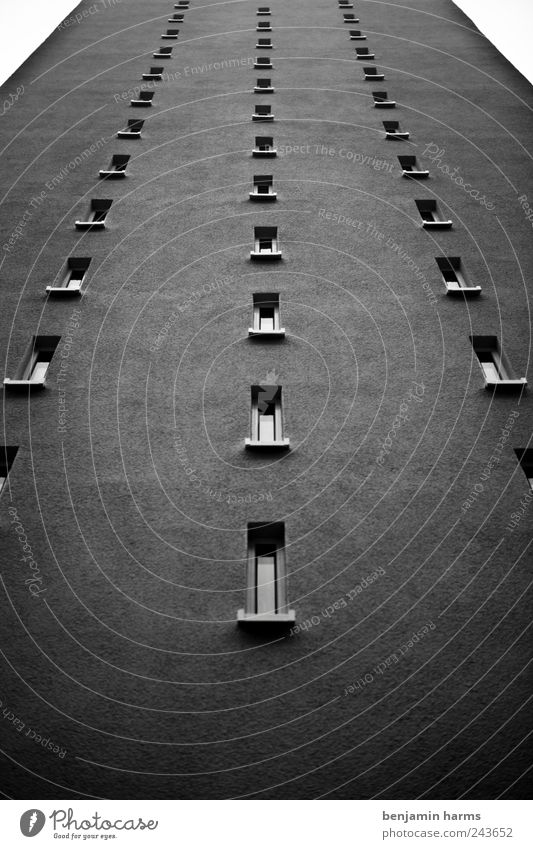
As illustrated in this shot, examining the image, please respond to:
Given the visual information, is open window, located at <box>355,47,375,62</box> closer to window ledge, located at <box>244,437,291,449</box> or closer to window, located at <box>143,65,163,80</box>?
window, located at <box>143,65,163,80</box>

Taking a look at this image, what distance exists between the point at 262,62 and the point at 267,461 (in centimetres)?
2312

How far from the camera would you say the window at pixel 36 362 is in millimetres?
14856

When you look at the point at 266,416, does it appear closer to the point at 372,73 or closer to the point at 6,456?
the point at 6,456

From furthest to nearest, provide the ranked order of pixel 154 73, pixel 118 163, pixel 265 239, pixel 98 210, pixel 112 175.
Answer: pixel 154 73 < pixel 118 163 < pixel 112 175 < pixel 98 210 < pixel 265 239

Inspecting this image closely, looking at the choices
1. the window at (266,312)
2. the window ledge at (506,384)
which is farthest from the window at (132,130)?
the window ledge at (506,384)

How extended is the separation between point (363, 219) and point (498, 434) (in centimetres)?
819

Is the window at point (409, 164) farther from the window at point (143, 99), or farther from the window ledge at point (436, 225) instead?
the window at point (143, 99)

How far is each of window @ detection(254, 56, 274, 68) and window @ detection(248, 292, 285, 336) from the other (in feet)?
55.7

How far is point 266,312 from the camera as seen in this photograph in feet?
56.1

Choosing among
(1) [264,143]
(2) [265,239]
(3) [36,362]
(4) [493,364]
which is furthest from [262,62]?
(4) [493,364]

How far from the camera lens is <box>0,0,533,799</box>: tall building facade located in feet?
32.8

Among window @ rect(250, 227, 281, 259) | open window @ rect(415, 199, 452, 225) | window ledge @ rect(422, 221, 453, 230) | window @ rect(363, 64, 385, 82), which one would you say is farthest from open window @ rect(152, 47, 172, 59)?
window ledge @ rect(422, 221, 453, 230)

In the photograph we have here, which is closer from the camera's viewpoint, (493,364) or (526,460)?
(526,460)

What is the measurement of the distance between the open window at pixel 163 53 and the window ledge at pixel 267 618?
27.4m
